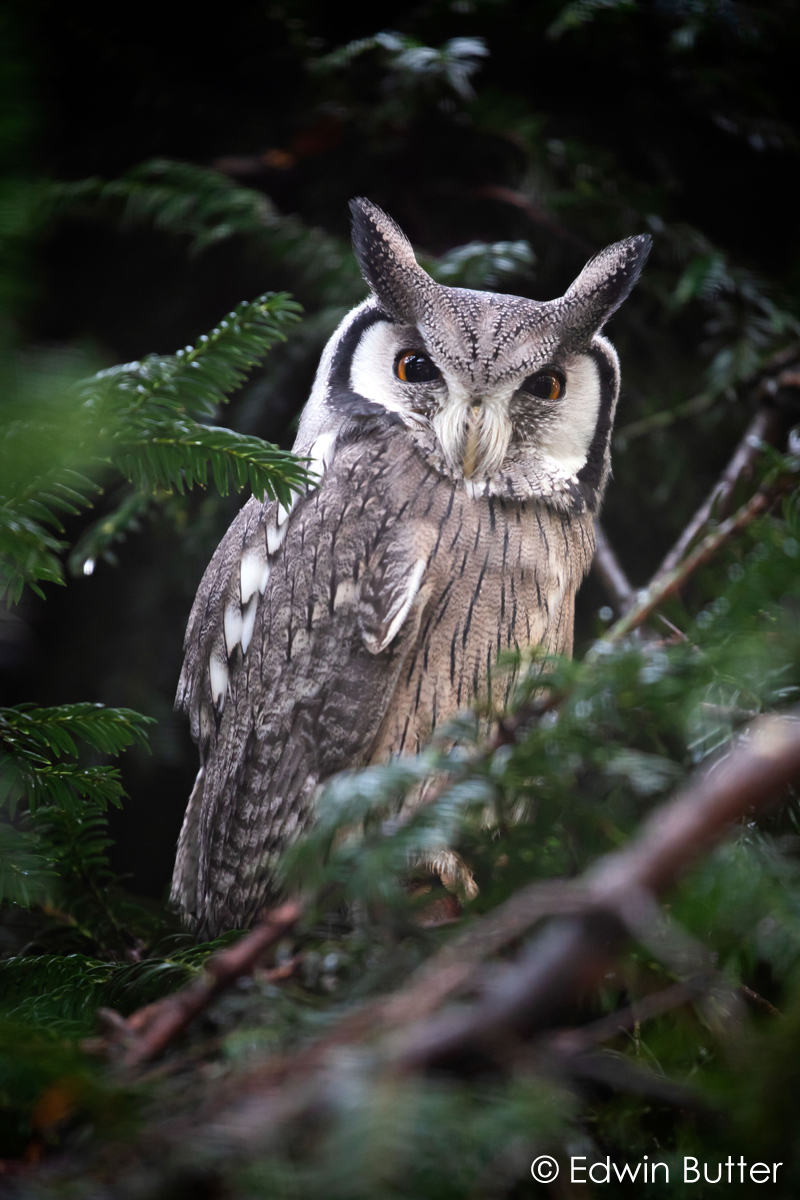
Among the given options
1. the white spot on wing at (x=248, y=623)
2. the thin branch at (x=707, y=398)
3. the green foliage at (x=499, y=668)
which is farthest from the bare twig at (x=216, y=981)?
the thin branch at (x=707, y=398)

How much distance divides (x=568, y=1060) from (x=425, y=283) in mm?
1031

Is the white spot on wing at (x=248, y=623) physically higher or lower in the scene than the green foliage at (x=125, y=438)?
lower

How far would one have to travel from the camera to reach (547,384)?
1.20 meters

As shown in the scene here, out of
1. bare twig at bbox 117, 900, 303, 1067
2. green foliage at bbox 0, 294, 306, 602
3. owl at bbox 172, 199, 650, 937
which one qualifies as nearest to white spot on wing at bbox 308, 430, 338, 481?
owl at bbox 172, 199, 650, 937

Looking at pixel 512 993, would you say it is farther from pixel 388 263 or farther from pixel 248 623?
pixel 388 263

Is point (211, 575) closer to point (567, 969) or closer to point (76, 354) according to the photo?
point (76, 354)

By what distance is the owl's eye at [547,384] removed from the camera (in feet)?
3.90

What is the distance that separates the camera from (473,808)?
19.2 inches

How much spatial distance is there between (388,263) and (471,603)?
52 centimetres

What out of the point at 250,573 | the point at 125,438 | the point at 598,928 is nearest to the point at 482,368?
the point at 250,573

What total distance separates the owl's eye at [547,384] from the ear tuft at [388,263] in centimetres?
21

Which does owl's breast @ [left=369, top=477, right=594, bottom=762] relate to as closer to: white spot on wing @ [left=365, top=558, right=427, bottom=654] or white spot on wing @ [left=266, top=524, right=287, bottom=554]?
white spot on wing @ [left=365, top=558, right=427, bottom=654]
